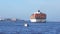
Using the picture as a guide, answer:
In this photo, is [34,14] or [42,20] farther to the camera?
[34,14]

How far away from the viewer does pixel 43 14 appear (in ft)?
470

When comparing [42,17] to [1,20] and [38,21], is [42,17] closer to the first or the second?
[38,21]

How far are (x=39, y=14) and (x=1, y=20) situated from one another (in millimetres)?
19106

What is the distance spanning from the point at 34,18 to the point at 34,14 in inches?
207

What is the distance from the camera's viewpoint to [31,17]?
144m

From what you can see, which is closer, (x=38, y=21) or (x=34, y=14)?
(x=38, y=21)

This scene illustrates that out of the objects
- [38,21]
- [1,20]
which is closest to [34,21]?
[38,21]

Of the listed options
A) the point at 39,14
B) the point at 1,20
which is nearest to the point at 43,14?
the point at 39,14

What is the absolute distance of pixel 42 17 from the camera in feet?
452

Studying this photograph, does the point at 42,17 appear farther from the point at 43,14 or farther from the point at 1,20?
the point at 1,20

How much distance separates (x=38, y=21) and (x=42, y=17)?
427 centimetres

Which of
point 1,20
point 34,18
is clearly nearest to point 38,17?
point 34,18

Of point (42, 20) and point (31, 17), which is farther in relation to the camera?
point (31, 17)

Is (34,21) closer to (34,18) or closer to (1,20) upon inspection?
(34,18)
